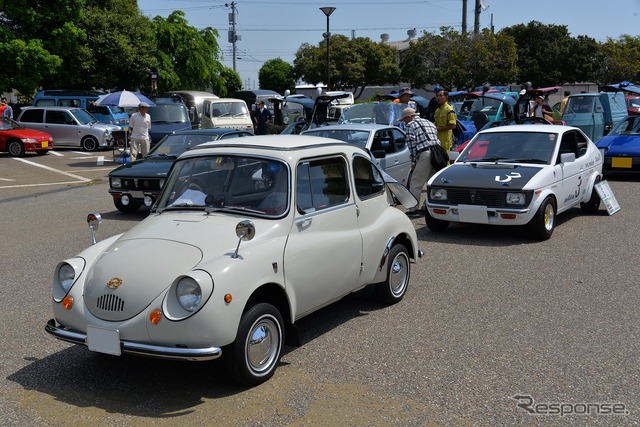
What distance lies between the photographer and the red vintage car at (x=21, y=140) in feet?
79.0

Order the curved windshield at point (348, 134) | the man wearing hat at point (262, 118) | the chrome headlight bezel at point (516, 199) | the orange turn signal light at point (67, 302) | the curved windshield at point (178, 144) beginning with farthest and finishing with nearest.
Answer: the man wearing hat at point (262, 118) < the curved windshield at point (178, 144) < the curved windshield at point (348, 134) < the chrome headlight bezel at point (516, 199) < the orange turn signal light at point (67, 302)

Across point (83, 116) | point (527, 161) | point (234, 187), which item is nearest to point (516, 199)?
point (527, 161)

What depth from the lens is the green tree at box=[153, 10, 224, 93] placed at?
3894cm

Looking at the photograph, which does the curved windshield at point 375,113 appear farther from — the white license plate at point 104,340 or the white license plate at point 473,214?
the white license plate at point 104,340

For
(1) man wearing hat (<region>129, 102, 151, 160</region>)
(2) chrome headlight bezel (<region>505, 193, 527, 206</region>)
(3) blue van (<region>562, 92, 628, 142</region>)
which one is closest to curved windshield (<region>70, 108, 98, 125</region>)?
(1) man wearing hat (<region>129, 102, 151, 160</region>)

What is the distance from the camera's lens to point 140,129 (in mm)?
17391

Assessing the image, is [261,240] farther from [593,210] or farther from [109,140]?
[109,140]

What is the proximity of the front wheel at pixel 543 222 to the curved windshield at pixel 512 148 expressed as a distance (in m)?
0.78

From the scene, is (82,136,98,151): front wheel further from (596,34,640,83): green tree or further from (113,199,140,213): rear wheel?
(596,34,640,83): green tree

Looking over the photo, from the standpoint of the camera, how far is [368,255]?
21.0ft

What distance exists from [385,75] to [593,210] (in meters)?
50.3

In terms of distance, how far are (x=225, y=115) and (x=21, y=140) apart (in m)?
6.85

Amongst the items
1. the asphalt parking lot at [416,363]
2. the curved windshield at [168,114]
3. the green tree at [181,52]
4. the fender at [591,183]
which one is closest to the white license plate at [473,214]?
the asphalt parking lot at [416,363]
